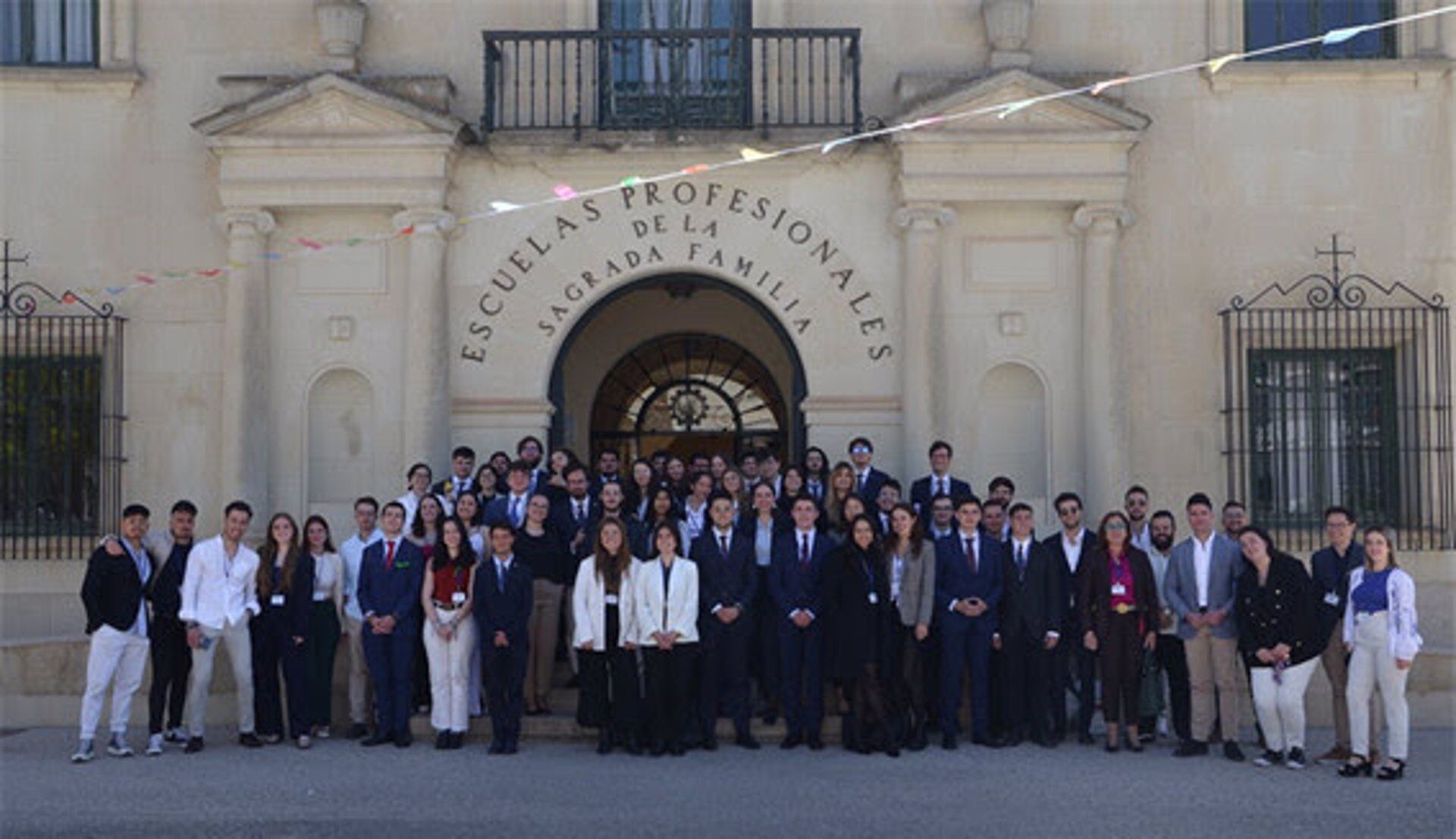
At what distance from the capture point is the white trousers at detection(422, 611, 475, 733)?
39.2 feet

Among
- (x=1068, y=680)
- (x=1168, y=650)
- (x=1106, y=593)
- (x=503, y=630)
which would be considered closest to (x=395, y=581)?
(x=503, y=630)

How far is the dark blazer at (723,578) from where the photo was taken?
1195cm

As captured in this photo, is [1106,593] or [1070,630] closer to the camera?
[1106,593]

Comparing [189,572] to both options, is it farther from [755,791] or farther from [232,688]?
[755,791]

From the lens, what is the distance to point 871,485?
1354cm

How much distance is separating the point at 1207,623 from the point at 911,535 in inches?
82.9

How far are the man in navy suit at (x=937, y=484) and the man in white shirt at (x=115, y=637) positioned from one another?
5855 mm

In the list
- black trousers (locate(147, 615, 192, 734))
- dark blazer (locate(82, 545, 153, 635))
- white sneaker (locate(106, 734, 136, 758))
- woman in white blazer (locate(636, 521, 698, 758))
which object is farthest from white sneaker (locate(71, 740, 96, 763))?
woman in white blazer (locate(636, 521, 698, 758))

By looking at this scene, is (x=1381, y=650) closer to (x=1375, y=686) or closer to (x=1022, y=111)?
(x=1375, y=686)

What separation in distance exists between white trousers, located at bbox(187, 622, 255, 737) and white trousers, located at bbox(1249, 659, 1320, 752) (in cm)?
702

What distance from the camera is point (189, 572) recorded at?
12.0 meters

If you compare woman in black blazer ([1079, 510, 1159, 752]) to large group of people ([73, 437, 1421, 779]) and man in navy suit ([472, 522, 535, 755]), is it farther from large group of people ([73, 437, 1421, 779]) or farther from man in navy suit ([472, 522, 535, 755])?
man in navy suit ([472, 522, 535, 755])

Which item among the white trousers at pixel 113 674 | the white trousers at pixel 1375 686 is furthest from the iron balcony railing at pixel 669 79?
the white trousers at pixel 1375 686

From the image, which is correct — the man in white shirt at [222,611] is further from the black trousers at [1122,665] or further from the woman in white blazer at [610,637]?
the black trousers at [1122,665]
